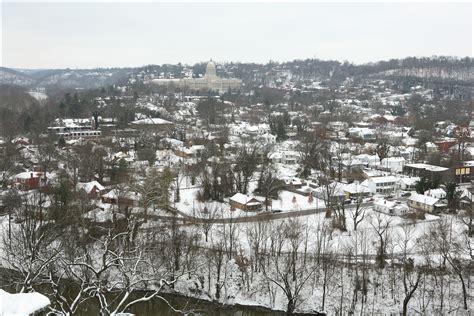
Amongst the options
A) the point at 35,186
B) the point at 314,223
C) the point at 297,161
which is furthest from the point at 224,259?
the point at 297,161

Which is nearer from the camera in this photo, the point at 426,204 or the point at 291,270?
the point at 291,270

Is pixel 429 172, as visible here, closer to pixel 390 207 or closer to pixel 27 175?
pixel 390 207

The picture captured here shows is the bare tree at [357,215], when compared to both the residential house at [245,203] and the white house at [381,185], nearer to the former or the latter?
the white house at [381,185]

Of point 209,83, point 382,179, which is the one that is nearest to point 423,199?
point 382,179

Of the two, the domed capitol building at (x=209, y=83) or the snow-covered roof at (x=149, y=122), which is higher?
the domed capitol building at (x=209, y=83)

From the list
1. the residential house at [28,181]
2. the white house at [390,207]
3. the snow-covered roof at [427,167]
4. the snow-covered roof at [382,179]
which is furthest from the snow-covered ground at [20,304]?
the snow-covered roof at [427,167]

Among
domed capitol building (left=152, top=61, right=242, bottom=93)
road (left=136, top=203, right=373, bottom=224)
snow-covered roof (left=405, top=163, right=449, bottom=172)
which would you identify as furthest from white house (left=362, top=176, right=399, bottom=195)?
domed capitol building (left=152, top=61, right=242, bottom=93)

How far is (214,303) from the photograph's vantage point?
50.1 ft

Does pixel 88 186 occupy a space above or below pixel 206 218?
above

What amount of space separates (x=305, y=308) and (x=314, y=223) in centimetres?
605

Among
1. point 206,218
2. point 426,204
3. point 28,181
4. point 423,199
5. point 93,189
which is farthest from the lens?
point 28,181

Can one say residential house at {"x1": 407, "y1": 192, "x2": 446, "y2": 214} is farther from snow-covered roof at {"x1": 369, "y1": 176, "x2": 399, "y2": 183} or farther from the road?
the road

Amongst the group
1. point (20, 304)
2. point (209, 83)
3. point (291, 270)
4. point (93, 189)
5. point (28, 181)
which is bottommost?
point (291, 270)

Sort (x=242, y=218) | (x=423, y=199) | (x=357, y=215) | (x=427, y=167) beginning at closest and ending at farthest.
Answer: (x=357, y=215) < (x=242, y=218) < (x=423, y=199) < (x=427, y=167)
